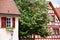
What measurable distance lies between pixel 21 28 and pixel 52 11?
33.5 ft

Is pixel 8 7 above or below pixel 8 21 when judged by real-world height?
above

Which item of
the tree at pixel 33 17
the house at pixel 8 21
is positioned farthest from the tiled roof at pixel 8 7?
the tree at pixel 33 17

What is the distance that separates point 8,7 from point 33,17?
3.54 m

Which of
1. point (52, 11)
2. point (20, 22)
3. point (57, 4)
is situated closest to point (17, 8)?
point (20, 22)

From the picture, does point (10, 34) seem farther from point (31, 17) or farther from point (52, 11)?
point (52, 11)

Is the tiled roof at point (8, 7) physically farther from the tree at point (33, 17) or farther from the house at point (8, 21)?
the tree at point (33, 17)

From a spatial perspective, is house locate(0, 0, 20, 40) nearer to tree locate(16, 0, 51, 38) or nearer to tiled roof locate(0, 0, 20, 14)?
tiled roof locate(0, 0, 20, 14)

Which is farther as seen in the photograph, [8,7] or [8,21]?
[8,7]

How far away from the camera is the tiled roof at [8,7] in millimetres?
27219

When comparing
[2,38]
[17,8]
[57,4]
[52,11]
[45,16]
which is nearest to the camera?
[2,38]

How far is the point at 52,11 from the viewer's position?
128ft

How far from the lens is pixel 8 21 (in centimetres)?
2717

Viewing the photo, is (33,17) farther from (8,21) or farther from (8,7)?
(8,21)

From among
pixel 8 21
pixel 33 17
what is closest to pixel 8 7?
pixel 8 21
